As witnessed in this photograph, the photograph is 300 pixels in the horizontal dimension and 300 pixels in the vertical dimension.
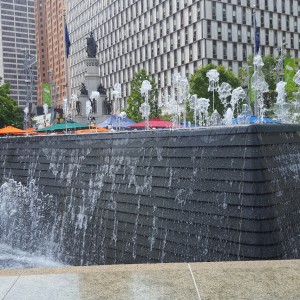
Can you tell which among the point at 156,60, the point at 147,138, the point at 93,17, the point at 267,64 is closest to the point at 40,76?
the point at 93,17

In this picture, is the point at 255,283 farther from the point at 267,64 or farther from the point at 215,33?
the point at 215,33

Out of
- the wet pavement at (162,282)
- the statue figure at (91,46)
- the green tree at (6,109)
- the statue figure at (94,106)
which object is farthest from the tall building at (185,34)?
the wet pavement at (162,282)

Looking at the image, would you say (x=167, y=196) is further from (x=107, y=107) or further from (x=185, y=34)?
(x=185, y=34)

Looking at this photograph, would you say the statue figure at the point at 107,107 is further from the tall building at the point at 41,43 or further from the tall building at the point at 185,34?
the tall building at the point at 41,43

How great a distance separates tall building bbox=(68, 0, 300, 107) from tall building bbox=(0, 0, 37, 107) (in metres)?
92.6

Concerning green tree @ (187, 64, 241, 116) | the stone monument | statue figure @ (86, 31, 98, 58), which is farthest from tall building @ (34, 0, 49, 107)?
green tree @ (187, 64, 241, 116)

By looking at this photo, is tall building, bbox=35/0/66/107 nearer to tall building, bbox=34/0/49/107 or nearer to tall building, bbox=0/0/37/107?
tall building, bbox=34/0/49/107

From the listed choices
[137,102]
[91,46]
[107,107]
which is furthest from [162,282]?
[137,102]

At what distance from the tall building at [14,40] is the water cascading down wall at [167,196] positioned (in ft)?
556

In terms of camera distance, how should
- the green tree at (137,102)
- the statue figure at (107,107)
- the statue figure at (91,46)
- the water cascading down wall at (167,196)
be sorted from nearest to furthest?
the water cascading down wall at (167,196)
the statue figure at (107,107)
the statue figure at (91,46)
the green tree at (137,102)

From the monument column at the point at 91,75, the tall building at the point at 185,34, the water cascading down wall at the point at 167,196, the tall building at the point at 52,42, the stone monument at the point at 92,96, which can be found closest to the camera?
the water cascading down wall at the point at 167,196

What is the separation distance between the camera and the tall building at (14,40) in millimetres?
176750

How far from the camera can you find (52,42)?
139m

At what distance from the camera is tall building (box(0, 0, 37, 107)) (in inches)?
6959
